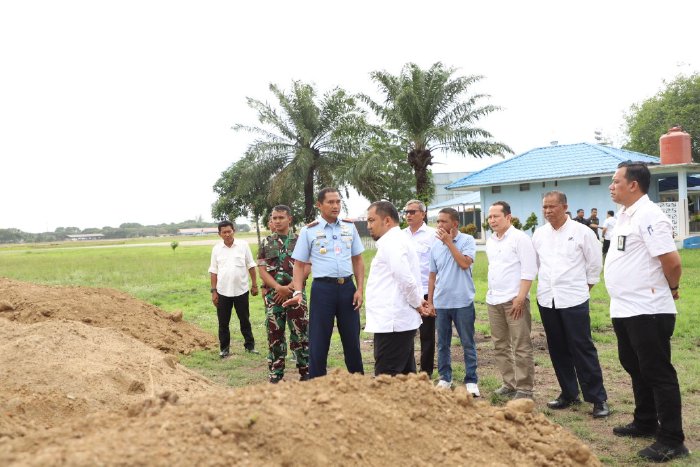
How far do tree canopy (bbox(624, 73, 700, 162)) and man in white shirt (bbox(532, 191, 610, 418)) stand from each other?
112 feet

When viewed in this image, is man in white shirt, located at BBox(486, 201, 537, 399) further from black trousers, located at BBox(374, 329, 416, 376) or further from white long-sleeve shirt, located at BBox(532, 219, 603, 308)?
black trousers, located at BBox(374, 329, 416, 376)

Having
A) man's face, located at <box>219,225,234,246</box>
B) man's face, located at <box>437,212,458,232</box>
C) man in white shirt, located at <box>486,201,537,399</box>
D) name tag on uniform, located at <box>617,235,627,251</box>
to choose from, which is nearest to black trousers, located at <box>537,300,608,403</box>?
man in white shirt, located at <box>486,201,537,399</box>

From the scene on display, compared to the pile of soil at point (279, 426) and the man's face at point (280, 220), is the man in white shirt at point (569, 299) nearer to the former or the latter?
the pile of soil at point (279, 426)

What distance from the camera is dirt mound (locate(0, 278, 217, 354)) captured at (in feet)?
28.8

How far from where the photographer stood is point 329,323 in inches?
203

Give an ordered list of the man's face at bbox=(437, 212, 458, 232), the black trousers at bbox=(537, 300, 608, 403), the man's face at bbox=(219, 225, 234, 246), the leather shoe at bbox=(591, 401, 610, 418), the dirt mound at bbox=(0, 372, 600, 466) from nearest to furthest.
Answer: the dirt mound at bbox=(0, 372, 600, 466), the leather shoe at bbox=(591, 401, 610, 418), the black trousers at bbox=(537, 300, 608, 403), the man's face at bbox=(437, 212, 458, 232), the man's face at bbox=(219, 225, 234, 246)

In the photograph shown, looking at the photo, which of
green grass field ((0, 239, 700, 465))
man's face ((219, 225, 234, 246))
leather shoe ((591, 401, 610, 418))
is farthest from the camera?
man's face ((219, 225, 234, 246))

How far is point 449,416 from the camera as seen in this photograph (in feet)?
11.3

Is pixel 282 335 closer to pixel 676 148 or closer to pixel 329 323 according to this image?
pixel 329 323

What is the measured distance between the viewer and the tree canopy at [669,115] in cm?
3466

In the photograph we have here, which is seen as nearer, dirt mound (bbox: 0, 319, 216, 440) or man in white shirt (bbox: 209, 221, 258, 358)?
dirt mound (bbox: 0, 319, 216, 440)

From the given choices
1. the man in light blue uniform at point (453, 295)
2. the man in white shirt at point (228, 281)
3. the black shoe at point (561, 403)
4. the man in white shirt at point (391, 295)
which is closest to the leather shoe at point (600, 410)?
the black shoe at point (561, 403)

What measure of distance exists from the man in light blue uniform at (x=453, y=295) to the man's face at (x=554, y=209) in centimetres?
82

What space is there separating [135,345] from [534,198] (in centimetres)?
2344
